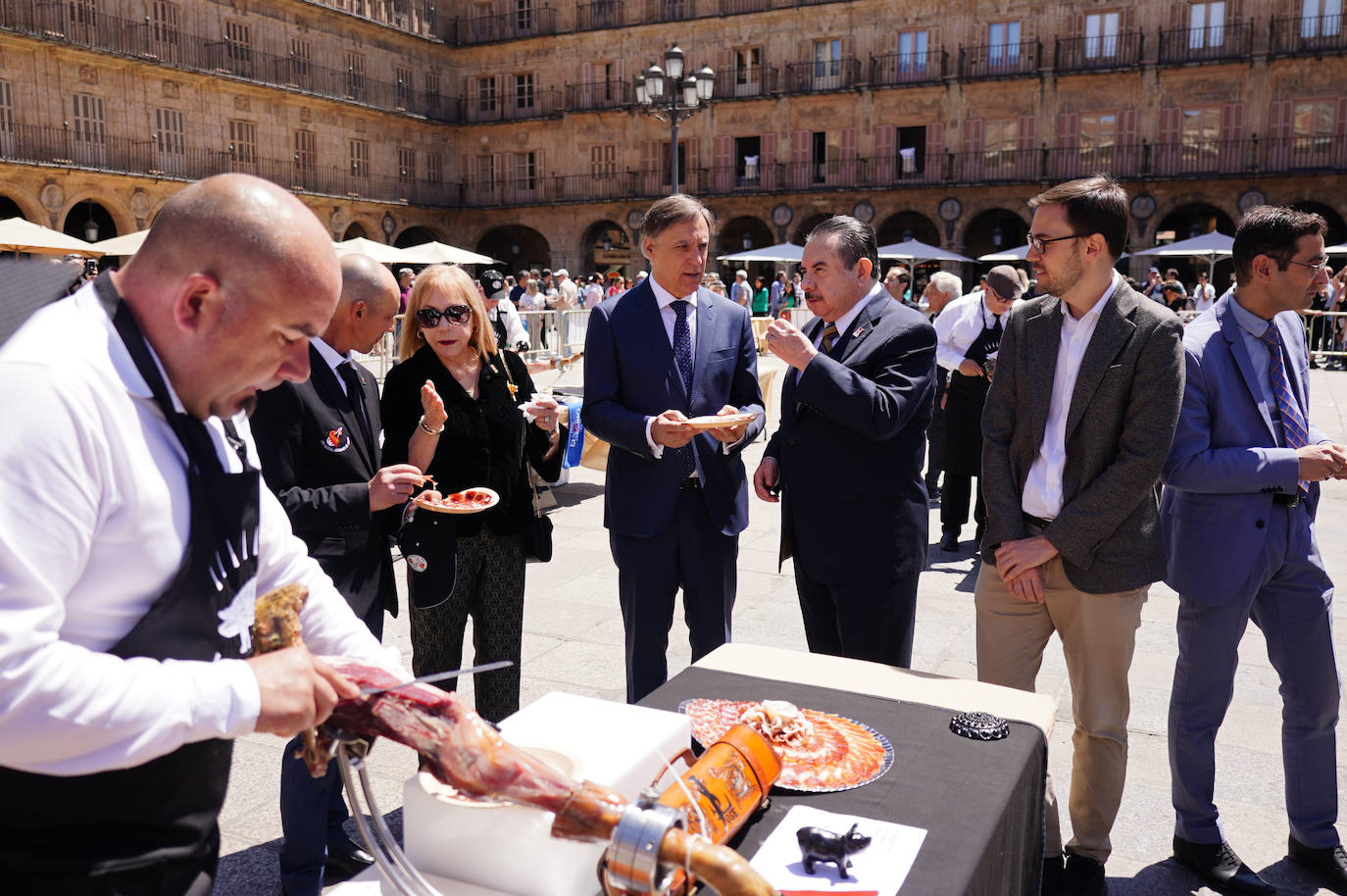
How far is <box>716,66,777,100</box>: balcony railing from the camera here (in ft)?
108

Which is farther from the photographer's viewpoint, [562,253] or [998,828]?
[562,253]

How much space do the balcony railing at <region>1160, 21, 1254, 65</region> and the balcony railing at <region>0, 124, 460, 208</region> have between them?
2347cm

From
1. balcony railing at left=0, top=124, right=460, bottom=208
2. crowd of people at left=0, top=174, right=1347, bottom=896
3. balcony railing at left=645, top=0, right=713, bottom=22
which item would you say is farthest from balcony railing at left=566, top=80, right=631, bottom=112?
crowd of people at left=0, top=174, right=1347, bottom=896

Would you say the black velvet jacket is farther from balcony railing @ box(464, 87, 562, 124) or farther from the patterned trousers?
balcony railing @ box(464, 87, 562, 124)

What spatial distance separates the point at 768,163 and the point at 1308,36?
14.9 m

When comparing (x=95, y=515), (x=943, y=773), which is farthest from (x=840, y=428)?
(x=95, y=515)

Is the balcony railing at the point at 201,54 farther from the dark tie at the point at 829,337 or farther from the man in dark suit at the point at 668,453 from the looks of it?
the dark tie at the point at 829,337

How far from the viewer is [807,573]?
3.30m

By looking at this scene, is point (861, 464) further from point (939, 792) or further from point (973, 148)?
point (973, 148)

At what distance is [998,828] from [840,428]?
1.58m

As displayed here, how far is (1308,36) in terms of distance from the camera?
1075 inches

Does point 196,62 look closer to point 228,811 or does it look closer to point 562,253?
point 562,253

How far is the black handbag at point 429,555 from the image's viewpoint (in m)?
3.21

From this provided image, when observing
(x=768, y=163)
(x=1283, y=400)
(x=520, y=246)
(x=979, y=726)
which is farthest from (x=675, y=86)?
(x=520, y=246)
